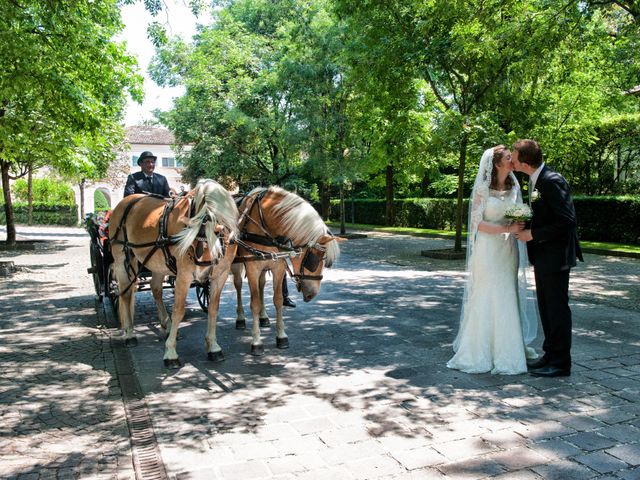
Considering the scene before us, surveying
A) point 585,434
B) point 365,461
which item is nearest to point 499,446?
point 585,434

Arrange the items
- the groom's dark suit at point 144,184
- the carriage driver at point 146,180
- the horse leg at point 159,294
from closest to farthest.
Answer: the horse leg at point 159,294 → the carriage driver at point 146,180 → the groom's dark suit at point 144,184

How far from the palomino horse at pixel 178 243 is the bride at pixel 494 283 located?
2.66 meters

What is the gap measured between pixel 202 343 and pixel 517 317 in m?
3.86

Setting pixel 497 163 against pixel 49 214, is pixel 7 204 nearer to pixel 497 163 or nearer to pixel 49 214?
pixel 497 163

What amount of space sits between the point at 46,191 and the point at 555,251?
46.8m

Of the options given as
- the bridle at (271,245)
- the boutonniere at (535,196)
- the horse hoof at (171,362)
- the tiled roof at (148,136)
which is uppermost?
the tiled roof at (148,136)

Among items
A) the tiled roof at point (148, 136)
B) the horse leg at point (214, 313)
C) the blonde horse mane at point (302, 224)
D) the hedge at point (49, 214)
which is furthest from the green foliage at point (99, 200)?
the blonde horse mane at point (302, 224)

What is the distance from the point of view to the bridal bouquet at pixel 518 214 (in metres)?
5.33

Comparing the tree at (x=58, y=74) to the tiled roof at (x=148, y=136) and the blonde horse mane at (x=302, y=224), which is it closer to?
the blonde horse mane at (x=302, y=224)

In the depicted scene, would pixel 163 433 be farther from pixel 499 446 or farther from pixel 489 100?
pixel 489 100

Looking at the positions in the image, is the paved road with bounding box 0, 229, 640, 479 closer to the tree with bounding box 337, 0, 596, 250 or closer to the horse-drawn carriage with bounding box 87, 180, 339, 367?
the horse-drawn carriage with bounding box 87, 180, 339, 367

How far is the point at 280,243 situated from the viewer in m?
6.10

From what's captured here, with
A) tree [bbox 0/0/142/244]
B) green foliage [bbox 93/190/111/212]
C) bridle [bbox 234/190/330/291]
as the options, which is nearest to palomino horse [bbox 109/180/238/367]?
bridle [bbox 234/190/330/291]

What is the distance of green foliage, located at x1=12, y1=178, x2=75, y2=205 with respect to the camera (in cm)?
4404
